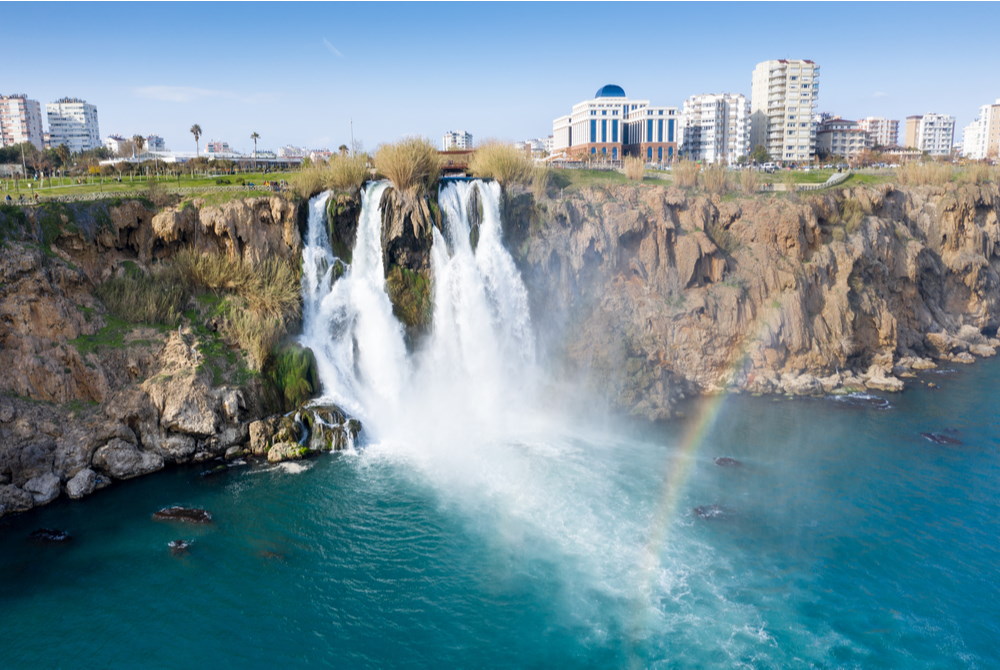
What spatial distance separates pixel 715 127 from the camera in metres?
136

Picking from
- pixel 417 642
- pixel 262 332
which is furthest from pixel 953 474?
pixel 262 332

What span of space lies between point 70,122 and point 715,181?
189 metres

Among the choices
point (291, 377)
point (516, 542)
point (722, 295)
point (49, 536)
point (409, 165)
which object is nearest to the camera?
point (516, 542)

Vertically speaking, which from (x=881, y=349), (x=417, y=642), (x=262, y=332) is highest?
(x=262, y=332)

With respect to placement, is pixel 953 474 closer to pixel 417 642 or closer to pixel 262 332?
pixel 417 642

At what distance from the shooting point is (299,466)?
2745 cm

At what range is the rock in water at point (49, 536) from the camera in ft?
73.3

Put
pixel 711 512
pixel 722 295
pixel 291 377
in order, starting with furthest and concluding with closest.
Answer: pixel 722 295 < pixel 291 377 < pixel 711 512

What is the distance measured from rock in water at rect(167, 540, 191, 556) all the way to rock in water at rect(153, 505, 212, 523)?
1284mm

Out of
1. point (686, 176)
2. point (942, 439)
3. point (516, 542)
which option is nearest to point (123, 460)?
point (516, 542)

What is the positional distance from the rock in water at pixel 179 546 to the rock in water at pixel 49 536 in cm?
361

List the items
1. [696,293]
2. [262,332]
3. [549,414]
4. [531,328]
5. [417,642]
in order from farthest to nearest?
[696,293] → [531,328] → [549,414] → [262,332] → [417,642]

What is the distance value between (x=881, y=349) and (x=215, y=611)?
1578 inches

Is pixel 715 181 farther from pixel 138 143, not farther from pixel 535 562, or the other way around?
pixel 138 143
